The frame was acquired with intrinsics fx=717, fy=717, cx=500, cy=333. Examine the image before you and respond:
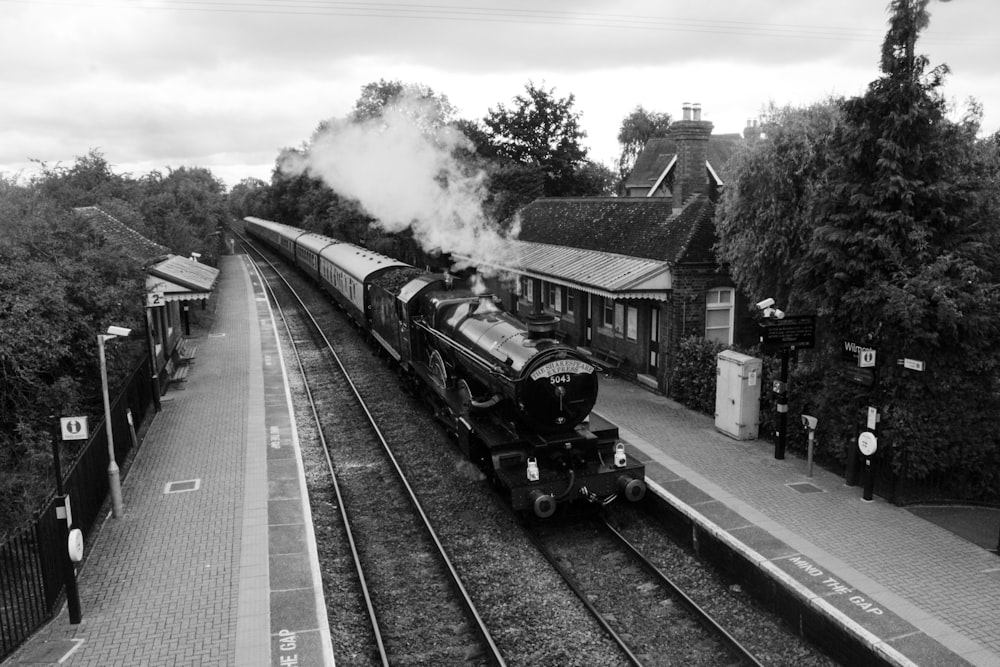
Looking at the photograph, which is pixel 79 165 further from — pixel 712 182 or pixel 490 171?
pixel 712 182

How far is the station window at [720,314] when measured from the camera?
16.2 meters

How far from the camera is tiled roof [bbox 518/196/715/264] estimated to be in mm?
16328

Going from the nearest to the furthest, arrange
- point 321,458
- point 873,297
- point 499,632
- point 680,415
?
point 499,632, point 873,297, point 321,458, point 680,415

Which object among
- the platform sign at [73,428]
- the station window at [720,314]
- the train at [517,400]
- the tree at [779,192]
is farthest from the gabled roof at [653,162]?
the platform sign at [73,428]

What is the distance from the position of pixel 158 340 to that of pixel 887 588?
16.9 metres

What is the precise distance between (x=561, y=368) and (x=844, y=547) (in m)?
4.24

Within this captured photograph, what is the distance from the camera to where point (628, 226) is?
19.6 m

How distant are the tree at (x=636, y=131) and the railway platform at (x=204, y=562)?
7644 cm

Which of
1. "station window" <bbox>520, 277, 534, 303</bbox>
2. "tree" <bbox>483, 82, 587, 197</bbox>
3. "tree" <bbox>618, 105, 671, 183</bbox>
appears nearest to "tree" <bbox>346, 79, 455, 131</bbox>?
"tree" <bbox>483, 82, 587, 197</bbox>

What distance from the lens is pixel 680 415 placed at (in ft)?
49.0

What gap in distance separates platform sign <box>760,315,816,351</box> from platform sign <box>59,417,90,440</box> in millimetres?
9608

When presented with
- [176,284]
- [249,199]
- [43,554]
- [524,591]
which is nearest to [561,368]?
[524,591]

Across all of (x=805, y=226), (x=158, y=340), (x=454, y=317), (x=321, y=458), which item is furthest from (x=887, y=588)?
(x=158, y=340)

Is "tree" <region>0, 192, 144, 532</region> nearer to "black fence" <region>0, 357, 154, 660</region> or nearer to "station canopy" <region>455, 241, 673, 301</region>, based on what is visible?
"black fence" <region>0, 357, 154, 660</region>
